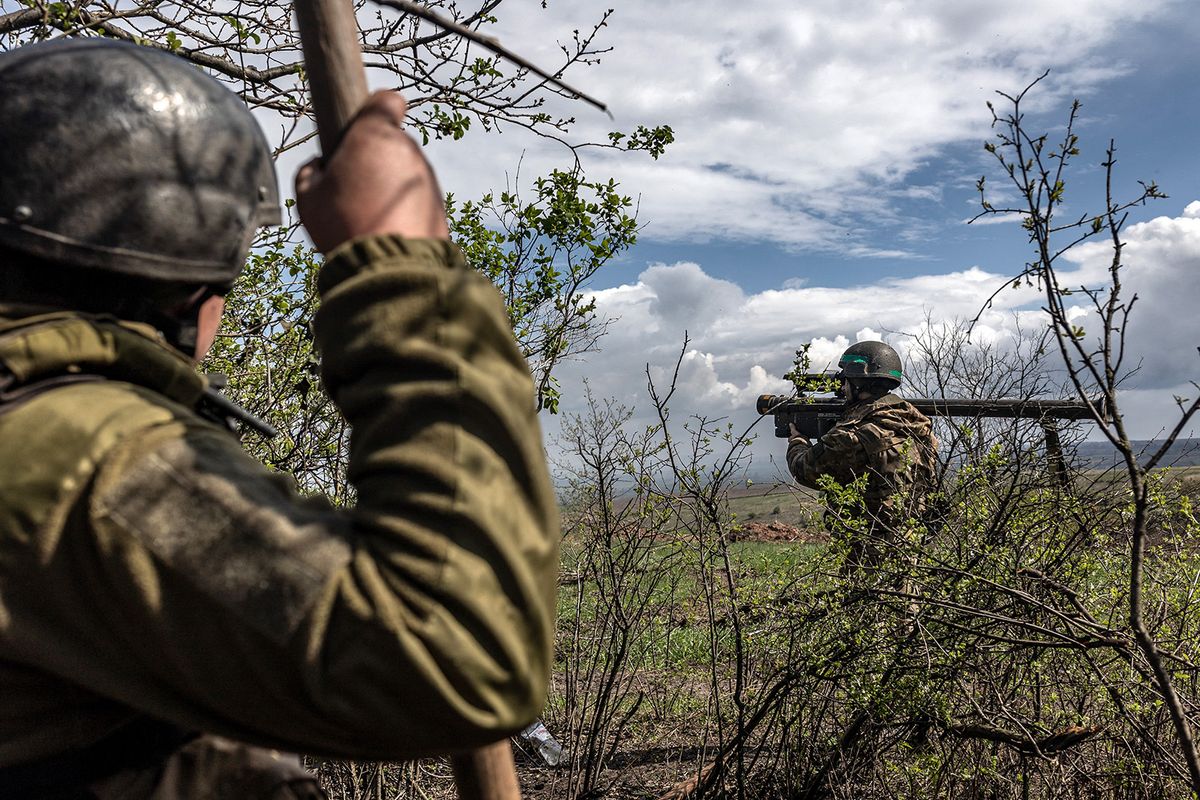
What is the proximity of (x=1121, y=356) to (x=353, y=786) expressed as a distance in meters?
3.86

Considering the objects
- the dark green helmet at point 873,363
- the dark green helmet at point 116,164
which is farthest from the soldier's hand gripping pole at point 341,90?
the dark green helmet at point 873,363

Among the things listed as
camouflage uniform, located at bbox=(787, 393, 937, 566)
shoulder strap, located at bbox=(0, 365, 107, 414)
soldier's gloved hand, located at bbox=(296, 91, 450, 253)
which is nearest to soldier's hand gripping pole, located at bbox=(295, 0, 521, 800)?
soldier's gloved hand, located at bbox=(296, 91, 450, 253)

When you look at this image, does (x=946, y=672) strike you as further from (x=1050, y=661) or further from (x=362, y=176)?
(x=362, y=176)

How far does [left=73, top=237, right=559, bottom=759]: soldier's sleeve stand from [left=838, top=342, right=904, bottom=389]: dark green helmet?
26.0 feet

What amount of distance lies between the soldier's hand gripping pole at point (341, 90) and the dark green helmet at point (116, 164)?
18 centimetres

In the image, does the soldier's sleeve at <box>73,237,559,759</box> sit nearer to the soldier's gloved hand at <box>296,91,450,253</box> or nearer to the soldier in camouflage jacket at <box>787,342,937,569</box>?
→ the soldier's gloved hand at <box>296,91,450,253</box>

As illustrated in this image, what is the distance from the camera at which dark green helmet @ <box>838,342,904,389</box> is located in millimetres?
8523

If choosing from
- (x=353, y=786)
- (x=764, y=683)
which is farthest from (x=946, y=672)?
(x=353, y=786)

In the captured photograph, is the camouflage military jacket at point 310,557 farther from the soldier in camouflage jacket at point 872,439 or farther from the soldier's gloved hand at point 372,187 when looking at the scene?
the soldier in camouflage jacket at point 872,439

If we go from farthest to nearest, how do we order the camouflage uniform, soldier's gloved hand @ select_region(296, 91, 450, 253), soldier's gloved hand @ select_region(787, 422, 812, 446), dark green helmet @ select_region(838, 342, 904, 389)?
soldier's gloved hand @ select_region(787, 422, 812, 446) → dark green helmet @ select_region(838, 342, 904, 389) → the camouflage uniform → soldier's gloved hand @ select_region(296, 91, 450, 253)

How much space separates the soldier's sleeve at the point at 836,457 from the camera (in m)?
7.65

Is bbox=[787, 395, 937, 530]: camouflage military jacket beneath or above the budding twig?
beneath

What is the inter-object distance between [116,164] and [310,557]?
1.87 ft

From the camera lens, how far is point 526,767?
6.25 meters
